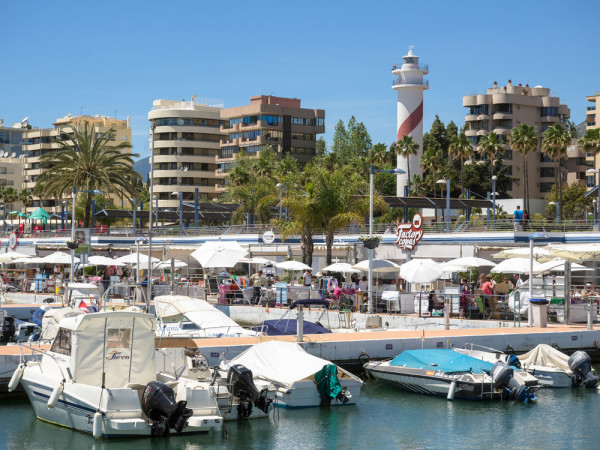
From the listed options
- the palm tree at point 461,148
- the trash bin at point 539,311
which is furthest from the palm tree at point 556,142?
the trash bin at point 539,311

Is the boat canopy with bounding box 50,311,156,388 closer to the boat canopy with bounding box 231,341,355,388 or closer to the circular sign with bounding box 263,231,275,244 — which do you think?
the boat canopy with bounding box 231,341,355,388

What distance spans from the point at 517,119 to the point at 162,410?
4149 inches

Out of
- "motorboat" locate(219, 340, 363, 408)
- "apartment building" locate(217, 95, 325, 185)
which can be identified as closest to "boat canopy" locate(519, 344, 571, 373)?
"motorboat" locate(219, 340, 363, 408)

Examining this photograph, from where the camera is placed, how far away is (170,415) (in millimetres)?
18312

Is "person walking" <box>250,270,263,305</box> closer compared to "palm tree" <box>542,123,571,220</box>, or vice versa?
"person walking" <box>250,270,263,305</box>

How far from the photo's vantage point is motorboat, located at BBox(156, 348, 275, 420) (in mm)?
20016

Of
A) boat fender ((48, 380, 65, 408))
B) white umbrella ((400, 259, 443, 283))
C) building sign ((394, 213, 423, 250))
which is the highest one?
building sign ((394, 213, 423, 250))

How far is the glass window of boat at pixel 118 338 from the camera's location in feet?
62.8

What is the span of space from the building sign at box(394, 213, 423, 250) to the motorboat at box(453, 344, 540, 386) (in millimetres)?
9501

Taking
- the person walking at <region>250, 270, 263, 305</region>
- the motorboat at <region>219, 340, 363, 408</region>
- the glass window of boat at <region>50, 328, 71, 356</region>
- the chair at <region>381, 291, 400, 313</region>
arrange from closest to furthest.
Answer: the glass window of boat at <region>50, 328, 71, 356</region> → the motorboat at <region>219, 340, 363, 408</region> → the chair at <region>381, 291, 400, 313</region> → the person walking at <region>250, 270, 263, 305</region>

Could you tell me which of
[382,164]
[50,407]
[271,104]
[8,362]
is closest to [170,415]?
[50,407]

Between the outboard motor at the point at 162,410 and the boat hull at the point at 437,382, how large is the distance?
7773 mm

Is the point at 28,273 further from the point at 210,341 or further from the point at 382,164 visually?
the point at 382,164

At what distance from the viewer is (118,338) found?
1927cm
